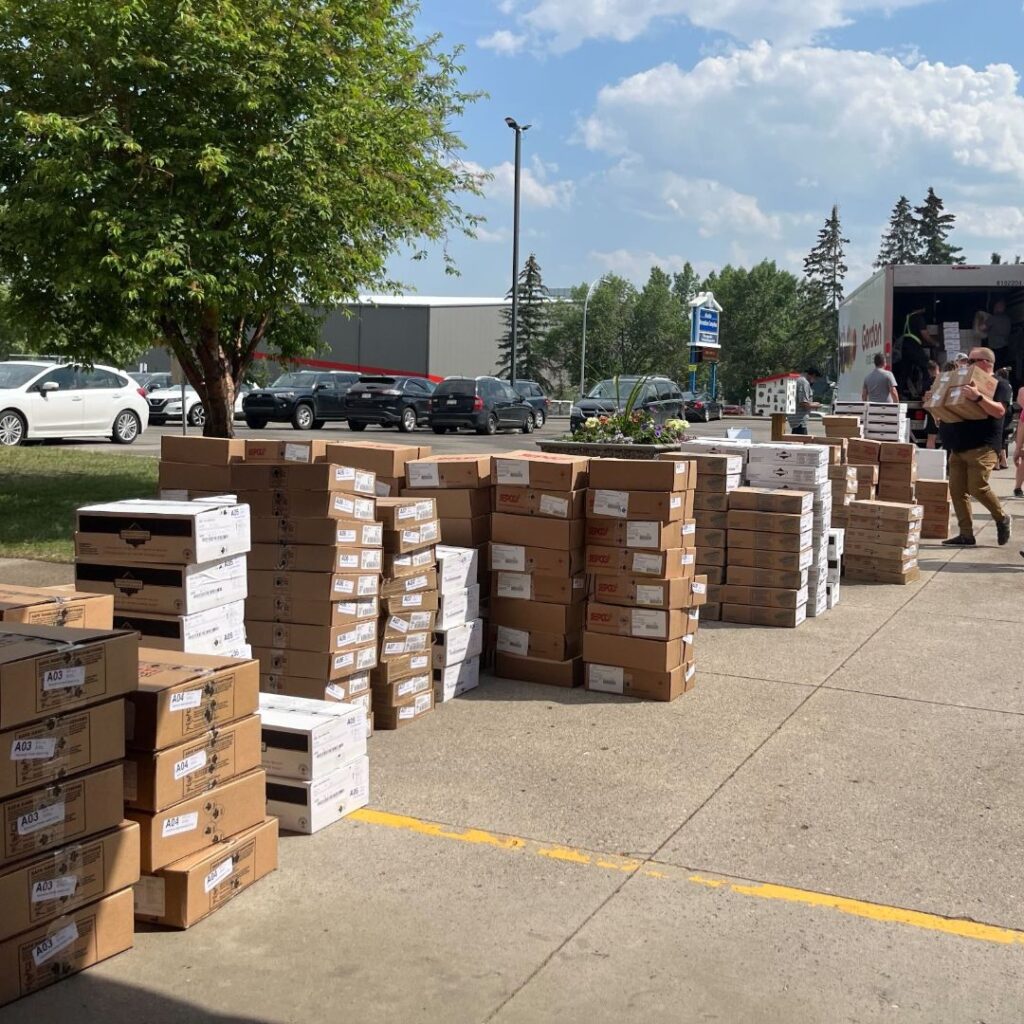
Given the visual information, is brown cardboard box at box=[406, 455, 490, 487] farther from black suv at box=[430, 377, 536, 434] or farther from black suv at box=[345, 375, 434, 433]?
black suv at box=[430, 377, 536, 434]

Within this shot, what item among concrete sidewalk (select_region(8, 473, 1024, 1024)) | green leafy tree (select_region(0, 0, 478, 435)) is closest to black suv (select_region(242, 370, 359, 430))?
green leafy tree (select_region(0, 0, 478, 435))

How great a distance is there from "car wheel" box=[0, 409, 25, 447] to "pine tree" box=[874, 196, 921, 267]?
3672 inches

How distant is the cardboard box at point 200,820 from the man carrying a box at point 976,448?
950 cm

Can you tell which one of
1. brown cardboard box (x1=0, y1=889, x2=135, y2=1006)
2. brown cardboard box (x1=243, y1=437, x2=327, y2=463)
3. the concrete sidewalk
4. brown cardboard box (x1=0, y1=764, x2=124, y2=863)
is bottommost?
the concrete sidewalk

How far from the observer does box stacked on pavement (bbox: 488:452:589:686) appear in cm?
710

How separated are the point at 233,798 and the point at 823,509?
6.42m

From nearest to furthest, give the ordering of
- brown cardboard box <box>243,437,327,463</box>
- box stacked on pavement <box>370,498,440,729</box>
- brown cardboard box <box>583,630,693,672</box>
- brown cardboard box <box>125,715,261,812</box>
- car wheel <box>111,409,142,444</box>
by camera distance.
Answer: brown cardboard box <box>125,715,261,812</box>, box stacked on pavement <box>370,498,440,729</box>, brown cardboard box <box>583,630,693,672</box>, brown cardboard box <box>243,437,327,463</box>, car wheel <box>111,409,142,444</box>

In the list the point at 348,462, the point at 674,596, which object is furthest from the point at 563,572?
the point at 348,462

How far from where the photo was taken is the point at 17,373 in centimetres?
2230

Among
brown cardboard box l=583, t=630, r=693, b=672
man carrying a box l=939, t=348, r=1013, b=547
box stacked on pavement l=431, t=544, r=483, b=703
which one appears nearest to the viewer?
box stacked on pavement l=431, t=544, r=483, b=703

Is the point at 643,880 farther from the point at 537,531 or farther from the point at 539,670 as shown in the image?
the point at 537,531

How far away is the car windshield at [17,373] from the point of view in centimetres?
2194

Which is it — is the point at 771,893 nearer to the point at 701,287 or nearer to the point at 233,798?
the point at 233,798

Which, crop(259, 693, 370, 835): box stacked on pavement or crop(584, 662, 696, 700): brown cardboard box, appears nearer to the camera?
crop(259, 693, 370, 835): box stacked on pavement
